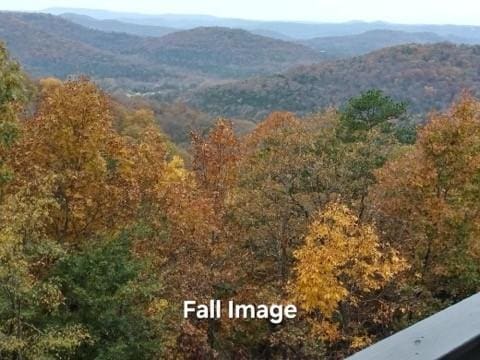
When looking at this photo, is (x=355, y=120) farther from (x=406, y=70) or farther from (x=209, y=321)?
(x=406, y=70)

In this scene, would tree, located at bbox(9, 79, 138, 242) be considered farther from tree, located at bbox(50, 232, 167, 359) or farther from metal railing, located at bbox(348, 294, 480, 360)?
metal railing, located at bbox(348, 294, 480, 360)

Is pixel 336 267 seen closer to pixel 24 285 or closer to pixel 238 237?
pixel 238 237

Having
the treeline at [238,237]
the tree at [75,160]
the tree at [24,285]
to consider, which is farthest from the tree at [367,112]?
the tree at [24,285]

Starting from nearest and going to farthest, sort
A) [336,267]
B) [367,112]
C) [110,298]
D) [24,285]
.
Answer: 1. [24,285]
2. [110,298]
3. [336,267]
4. [367,112]

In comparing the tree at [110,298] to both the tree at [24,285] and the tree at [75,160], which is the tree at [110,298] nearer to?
the tree at [24,285]

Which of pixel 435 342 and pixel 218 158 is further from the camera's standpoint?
pixel 218 158

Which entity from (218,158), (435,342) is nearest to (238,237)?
(218,158)
